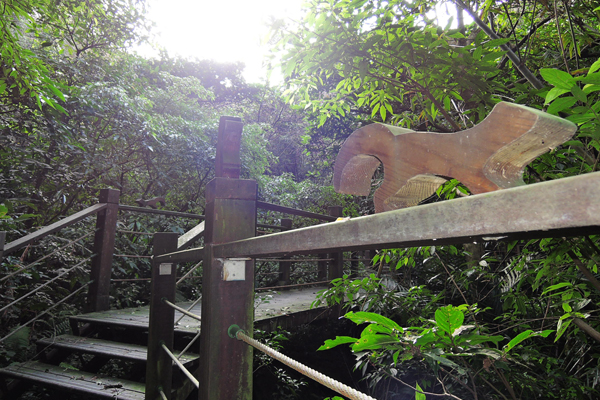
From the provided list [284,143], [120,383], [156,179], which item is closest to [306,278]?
[156,179]

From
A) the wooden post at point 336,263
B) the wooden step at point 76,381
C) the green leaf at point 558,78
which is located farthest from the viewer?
the wooden post at point 336,263

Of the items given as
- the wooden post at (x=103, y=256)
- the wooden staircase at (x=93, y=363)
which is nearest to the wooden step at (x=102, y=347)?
the wooden staircase at (x=93, y=363)

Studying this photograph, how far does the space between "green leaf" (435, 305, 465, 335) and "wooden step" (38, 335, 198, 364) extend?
69.2 inches

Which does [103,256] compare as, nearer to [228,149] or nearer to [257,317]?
[257,317]

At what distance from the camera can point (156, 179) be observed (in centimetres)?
640

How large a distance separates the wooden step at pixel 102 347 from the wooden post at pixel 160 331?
30 centimetres

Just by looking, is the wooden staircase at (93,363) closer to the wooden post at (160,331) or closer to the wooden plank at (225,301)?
the wooden post at (160,331)

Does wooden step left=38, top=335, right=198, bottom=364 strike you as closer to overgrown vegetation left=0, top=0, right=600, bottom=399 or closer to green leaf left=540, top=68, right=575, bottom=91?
overgrown vegetation left=0, top=0, right=600, bottom=399

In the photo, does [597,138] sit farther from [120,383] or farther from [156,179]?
[156,179]

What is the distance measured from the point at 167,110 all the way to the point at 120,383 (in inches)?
248

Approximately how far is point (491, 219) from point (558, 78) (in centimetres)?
43

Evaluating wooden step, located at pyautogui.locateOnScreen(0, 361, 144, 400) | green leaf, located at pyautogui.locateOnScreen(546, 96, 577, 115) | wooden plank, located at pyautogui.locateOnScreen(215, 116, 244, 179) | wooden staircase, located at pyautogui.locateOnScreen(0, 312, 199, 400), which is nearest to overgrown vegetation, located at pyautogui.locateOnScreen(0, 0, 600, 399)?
green leaf, located at pyautogui.locateOnScreen(546, 96, 577, 115)

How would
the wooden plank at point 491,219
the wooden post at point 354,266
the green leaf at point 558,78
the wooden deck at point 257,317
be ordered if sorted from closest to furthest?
the wooden plank at point 491,219
the green leaf at point 558,78
the wooden deck at point 257,317
the wooden post at point 354,266

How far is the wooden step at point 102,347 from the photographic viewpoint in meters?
2.41
